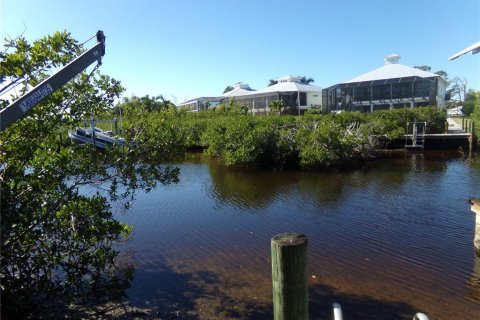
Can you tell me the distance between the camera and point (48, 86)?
4.43m

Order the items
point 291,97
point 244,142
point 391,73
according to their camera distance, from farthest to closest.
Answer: point 291,97
point 391,73
point 244,142

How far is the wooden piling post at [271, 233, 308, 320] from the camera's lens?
3.18 meters

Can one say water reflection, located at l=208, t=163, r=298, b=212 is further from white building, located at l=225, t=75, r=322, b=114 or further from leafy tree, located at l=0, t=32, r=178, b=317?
white building, located at l=225, t=75, r=322, b=114

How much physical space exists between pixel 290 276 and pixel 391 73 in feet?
147

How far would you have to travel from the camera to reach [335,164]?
66.3ft

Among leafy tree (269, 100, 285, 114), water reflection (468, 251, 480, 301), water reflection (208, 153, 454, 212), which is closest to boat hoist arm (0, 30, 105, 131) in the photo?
water reflection (468, 251, 480, 301)

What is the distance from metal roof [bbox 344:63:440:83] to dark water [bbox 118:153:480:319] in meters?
27.5

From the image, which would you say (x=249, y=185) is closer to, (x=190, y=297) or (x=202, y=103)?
(x=190, y=297)

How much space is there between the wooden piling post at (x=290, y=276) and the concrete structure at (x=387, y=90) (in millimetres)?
40935

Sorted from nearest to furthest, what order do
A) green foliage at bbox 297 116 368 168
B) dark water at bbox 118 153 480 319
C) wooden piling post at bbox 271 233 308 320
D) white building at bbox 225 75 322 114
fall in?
wooden piling post at bbox 271 233 308 320, dark water at bbox 118 153 480 319, green foliage at bbox 297 116 368 168, white building at bbox 225 75 322 114

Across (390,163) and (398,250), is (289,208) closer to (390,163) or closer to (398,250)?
(398,250)

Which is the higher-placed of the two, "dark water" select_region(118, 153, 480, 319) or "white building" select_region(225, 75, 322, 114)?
"white building" select_region(225, 75, 322, 114)

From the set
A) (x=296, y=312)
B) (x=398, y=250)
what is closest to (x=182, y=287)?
(x=296, y=312)

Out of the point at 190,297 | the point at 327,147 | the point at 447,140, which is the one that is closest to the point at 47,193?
the point at 190,297
